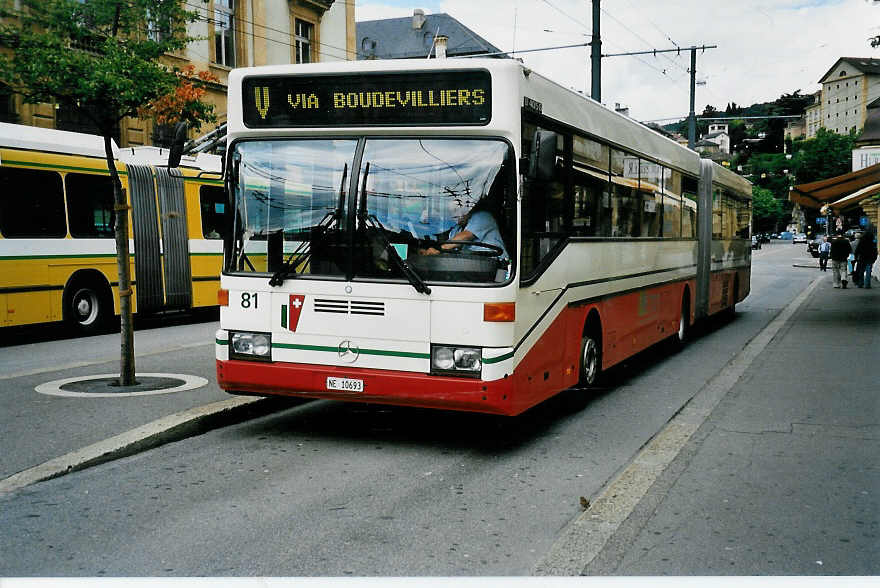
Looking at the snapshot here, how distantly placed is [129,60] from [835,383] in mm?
8347

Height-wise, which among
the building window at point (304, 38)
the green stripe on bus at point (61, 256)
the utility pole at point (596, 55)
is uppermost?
the building window at point (304, 38)

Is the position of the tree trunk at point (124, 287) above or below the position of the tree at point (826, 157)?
below

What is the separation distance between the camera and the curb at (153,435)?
19.4 feet

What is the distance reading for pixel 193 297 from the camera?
16.8 meters

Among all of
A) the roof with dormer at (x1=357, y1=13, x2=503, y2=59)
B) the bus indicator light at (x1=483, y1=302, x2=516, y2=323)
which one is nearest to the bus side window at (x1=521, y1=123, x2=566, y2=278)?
the bus indicator light at (x1=483, y1=302, x2=516, y2=323)

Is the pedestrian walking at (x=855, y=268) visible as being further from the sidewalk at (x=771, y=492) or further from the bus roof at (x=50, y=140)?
the bus roof at (x=50, y=140)

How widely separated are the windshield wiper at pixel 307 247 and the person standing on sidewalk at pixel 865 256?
25.1m

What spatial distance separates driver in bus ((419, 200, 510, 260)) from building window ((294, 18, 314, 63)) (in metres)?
15.0

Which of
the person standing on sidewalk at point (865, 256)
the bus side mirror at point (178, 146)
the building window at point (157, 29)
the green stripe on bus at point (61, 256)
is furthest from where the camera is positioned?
the person standing on sidewalk at point (865, 256)

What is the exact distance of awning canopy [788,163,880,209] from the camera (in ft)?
78.8

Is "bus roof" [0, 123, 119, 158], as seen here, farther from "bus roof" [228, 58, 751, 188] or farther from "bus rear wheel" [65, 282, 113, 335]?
"bus roof" [228, 58, 751, 188]

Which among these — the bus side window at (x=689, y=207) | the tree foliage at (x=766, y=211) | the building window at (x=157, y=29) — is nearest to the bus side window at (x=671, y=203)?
the bus side window at (x=689, y=207)

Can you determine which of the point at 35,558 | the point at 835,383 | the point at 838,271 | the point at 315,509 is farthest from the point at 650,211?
the point at 838,271

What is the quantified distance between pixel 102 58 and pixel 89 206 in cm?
584
